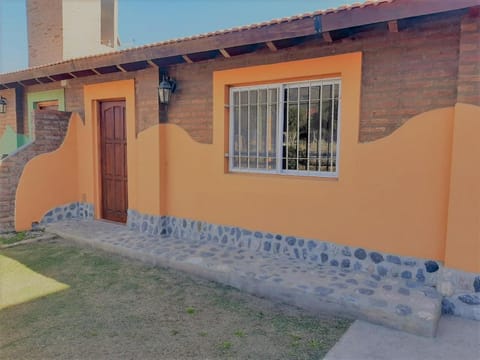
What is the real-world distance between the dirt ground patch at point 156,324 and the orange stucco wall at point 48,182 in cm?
330

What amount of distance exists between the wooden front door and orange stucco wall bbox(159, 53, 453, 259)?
2.49m

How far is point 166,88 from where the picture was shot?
6.95m

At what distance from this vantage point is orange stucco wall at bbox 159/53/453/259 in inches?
180

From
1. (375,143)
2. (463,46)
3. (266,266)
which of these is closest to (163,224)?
(266,266)

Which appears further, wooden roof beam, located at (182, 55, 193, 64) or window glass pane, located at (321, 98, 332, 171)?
→ wooden roof beam, located at (182, 55, 193, 64)

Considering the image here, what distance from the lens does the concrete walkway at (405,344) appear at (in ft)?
11.3

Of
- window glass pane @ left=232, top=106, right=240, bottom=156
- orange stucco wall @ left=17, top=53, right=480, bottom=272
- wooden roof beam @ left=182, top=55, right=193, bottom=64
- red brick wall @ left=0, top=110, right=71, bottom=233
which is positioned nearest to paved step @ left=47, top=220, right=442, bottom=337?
orange stucco wall @ left=17, top=53, right=480, bottom=272

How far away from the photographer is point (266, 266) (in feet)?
17.9

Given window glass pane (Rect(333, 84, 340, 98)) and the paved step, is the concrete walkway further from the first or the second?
window glass pane (Rect(333, 84, 340, 98))

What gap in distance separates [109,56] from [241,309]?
5.67m

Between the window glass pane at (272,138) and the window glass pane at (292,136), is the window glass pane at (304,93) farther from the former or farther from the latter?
the window glass pane at (272,138)

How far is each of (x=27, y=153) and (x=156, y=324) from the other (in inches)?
248

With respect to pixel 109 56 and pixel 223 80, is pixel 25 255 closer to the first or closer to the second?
pixel 109 56

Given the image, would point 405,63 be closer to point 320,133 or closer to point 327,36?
point 327,36
